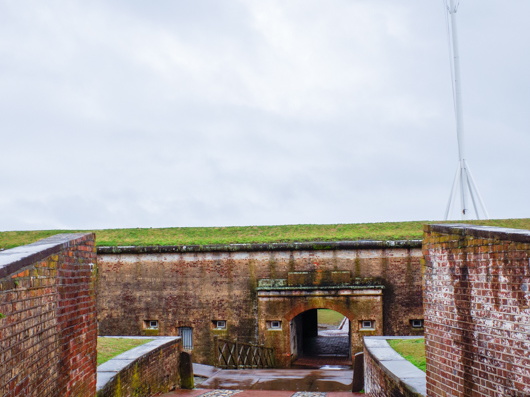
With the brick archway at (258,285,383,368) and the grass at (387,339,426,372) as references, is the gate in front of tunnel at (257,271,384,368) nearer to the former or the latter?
the brick archway at (258,285,383,368)

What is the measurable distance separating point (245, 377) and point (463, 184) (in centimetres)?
1522

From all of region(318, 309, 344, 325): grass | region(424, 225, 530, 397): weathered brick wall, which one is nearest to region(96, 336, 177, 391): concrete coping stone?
region(424, 225, 530, 397): weathered brick wall

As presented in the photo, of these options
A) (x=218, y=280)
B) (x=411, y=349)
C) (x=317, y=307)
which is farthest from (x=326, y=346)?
(x=411, y=349)

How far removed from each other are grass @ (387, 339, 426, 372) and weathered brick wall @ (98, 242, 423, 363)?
691cm

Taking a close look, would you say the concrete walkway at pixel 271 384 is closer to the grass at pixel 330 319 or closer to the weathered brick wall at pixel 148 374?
the weathered brick wall at pixel 148 374

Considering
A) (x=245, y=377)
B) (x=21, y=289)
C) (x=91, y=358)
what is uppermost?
(x=21, y=289)

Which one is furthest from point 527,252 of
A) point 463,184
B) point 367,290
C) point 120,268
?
point 463,184

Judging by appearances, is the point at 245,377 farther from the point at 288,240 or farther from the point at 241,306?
the point at 288,240

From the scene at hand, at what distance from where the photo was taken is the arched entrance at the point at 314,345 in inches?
752

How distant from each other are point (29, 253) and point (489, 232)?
4.30 metres

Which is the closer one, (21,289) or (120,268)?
(21,289)

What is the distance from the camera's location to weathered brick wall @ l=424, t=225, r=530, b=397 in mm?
4582

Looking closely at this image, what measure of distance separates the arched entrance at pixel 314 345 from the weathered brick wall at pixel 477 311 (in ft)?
41.3

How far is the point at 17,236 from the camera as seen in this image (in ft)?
76.9
